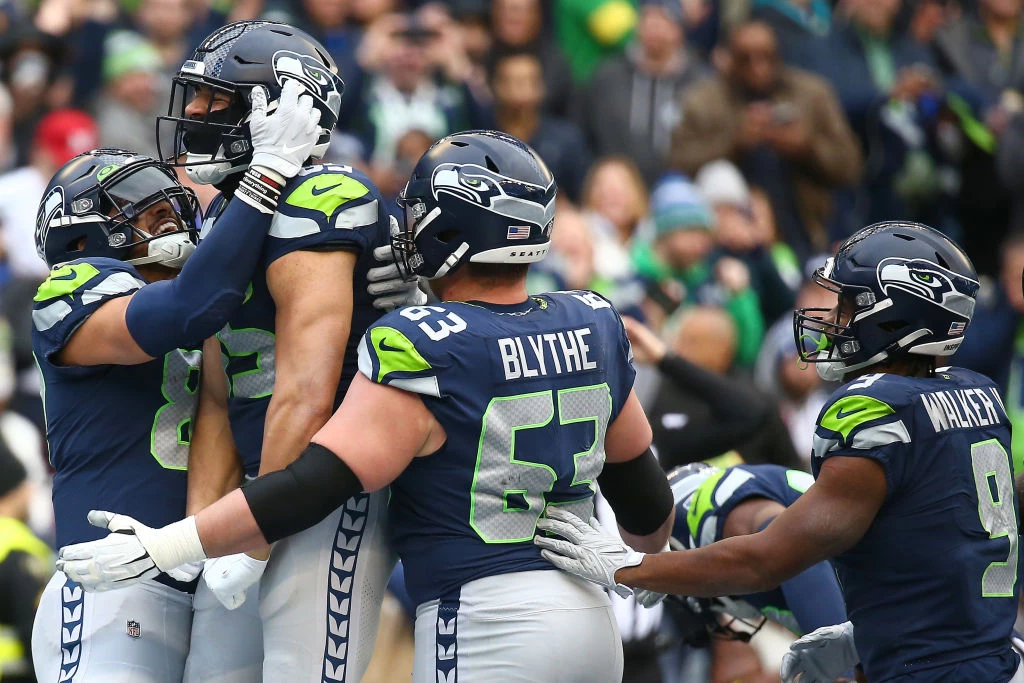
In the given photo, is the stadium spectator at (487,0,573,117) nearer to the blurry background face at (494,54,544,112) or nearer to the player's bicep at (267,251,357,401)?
the blurry background face at (494,54,544,112)

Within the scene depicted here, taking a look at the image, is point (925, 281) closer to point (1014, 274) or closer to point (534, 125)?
point (1014, 274)

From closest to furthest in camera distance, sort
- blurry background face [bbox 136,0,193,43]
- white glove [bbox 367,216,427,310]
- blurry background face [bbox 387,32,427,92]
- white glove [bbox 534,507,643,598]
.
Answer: white glove [bbox 534,507,643,598]
white glove [bbox 367,216,427,310]
blurry background face [bbox 387,32,427,92]
blurry background face [bbox 136,0,193,43]

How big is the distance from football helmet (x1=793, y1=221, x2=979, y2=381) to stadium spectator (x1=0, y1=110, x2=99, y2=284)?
5.68 meters

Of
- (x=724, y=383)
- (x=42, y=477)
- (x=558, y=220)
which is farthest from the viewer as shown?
(x=558, y=220)

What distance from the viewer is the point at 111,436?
452cm

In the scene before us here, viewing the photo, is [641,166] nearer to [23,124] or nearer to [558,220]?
[558,220]

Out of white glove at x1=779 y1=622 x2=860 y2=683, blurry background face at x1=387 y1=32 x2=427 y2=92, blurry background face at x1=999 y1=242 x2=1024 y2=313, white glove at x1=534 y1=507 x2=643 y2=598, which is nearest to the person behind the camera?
white glove at x1=534 y1=507 x2=643 y2=598

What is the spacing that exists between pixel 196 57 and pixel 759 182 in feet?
24.4

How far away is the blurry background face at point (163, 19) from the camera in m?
10.4

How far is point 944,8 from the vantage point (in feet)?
40.3

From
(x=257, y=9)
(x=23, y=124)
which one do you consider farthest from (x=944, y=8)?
(x=23, y=124)

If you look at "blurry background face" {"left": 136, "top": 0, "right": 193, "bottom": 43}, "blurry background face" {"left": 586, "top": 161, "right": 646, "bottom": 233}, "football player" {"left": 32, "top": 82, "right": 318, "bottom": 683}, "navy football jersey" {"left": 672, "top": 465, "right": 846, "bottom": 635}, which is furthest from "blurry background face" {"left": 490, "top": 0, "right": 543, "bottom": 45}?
"football player" {"left": 32, "top": 82, "right": 318, "bottom": 683}

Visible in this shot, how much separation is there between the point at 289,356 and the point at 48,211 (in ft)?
3.72

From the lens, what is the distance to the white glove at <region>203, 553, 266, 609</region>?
4.16 metres
